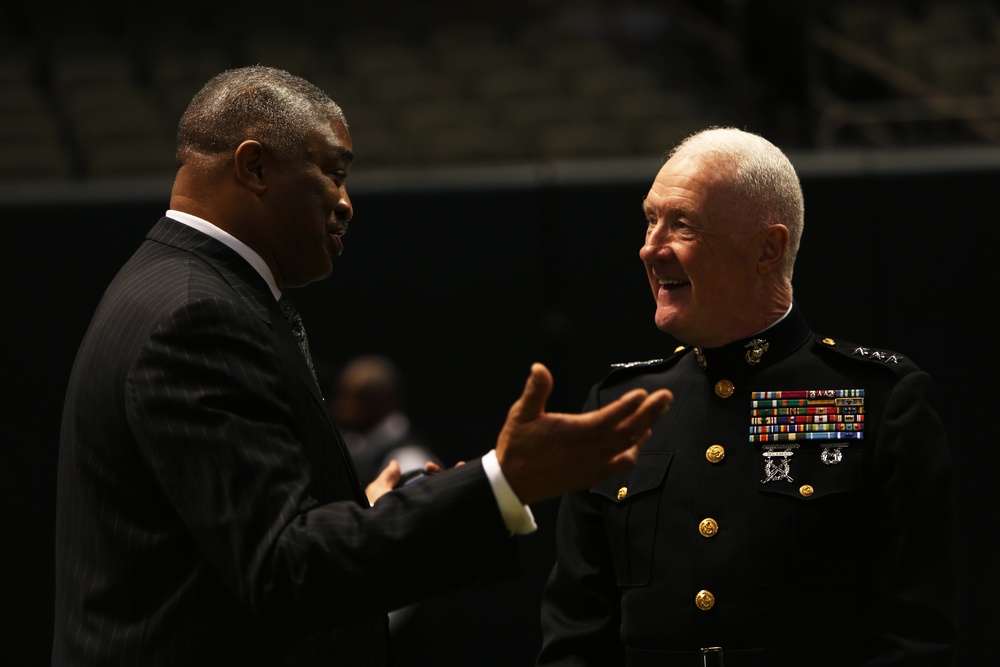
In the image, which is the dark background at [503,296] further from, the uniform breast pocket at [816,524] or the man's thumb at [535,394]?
the man's thumb at [535,394]

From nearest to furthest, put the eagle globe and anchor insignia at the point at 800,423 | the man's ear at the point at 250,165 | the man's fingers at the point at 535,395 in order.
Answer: the man's fingers at the point at 535,395, the man's ear at the point at 250,165, the eagle globe and anchor insignia at the point at 800,423

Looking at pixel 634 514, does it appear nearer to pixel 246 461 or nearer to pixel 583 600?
pixel 583 600

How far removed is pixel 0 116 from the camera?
6035 millimetres

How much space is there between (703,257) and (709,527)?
0.47 meters

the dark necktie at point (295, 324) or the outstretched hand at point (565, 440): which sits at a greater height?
the dark necktie at point (295, 324)

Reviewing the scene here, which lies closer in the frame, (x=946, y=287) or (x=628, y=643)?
(x=628, y=643)

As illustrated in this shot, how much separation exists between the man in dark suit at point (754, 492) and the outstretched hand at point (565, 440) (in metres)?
0.63

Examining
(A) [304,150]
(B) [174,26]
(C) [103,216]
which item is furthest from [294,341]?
(B) [174,26]

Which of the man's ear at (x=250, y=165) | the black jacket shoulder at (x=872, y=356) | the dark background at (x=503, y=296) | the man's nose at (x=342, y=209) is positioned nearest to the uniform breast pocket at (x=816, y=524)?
the black jacket shoulder at (x=872, y=356)

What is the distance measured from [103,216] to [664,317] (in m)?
3.67

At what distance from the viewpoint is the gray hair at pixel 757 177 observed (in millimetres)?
2133

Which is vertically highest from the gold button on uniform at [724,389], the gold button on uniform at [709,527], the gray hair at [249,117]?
the gray hair at [249,117]

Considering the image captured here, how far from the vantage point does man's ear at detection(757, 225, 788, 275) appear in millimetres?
2146

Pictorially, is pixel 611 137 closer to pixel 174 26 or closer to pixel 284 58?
pixel 284 58
